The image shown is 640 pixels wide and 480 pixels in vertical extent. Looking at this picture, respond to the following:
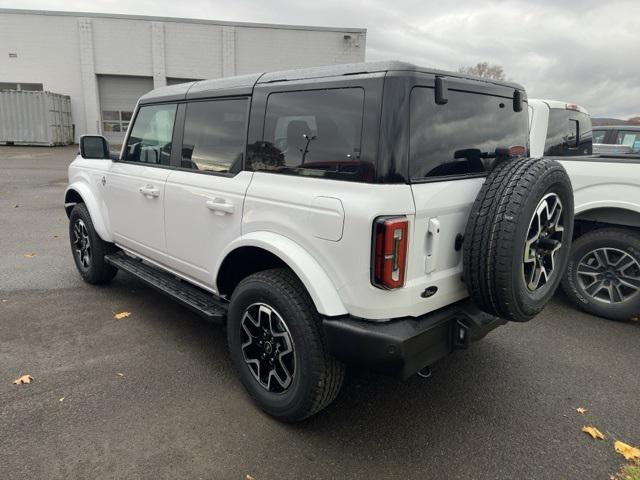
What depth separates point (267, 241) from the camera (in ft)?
8.56

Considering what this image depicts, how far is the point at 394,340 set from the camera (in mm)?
2219

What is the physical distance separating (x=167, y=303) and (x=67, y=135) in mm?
26833

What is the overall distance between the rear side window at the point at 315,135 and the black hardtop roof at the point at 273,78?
105mm

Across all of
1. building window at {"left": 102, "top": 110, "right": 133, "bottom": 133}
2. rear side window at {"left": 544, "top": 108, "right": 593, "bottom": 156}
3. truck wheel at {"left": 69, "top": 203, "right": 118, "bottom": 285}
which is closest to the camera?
truck wheel at {"left": 69, "top": 203, "right": 118, "bottom": 285}

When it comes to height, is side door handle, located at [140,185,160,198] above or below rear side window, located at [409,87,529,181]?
below

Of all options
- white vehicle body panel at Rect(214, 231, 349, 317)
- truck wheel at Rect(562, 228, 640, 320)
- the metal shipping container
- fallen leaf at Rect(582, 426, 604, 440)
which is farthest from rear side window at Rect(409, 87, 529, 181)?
the metal shipping container

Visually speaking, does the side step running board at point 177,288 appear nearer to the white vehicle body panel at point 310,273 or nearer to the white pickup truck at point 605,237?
the white vehicle body panel at point 310,273

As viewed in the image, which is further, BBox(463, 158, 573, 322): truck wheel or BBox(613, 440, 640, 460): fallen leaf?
BBox(613, 440, 640, 460): fallen leaf

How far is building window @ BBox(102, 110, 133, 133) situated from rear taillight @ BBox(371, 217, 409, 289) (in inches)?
1166

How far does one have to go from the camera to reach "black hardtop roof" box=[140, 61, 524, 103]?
2.29 metres

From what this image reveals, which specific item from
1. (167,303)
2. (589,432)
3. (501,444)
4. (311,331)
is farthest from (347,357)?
(167,303)

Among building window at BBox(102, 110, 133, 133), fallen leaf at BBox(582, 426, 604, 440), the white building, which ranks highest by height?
the white building

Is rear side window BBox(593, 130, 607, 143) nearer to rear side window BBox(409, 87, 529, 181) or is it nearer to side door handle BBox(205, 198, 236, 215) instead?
rear side window BBox(409, 87, 529, 181)

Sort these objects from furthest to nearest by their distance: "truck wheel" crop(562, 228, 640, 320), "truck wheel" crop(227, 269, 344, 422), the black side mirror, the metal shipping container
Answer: the metal shipping container → the black side mirror → "truck wheel" crop(562, 228, 640, 320) → "truck wheel" crop(227, 269, 344, 422)
